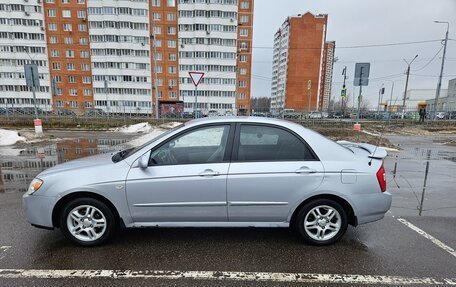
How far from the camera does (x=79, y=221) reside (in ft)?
10.6

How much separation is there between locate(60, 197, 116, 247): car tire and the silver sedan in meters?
0.01

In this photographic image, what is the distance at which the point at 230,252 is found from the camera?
320 cm

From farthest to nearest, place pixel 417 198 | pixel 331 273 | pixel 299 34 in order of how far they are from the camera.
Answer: pixel 299 34 → pixel 417 198 → pixel 331 273

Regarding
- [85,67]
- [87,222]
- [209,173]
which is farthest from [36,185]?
[85,67]

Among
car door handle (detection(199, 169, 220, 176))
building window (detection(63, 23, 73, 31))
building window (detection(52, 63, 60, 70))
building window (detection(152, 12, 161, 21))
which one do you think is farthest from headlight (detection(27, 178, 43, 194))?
building window (detection(52, 63, 60, 70))

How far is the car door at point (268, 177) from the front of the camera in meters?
3.16

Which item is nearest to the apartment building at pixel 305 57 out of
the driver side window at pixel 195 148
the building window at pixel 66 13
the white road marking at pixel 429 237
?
the building window at pixel 66 13

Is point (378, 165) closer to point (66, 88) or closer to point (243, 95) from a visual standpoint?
point (243, 95)

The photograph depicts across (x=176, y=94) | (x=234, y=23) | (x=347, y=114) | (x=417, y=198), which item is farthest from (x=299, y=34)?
(x=417, y=198)

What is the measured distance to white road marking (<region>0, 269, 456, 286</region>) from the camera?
2682mm

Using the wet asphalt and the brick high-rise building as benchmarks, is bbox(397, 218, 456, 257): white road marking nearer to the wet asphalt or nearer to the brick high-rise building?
the wet asphalt

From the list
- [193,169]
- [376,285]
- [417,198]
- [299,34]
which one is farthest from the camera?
[299,34]

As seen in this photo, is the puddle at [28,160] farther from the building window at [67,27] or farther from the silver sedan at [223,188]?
the building window at [67,27]

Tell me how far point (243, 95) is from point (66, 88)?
131ft
